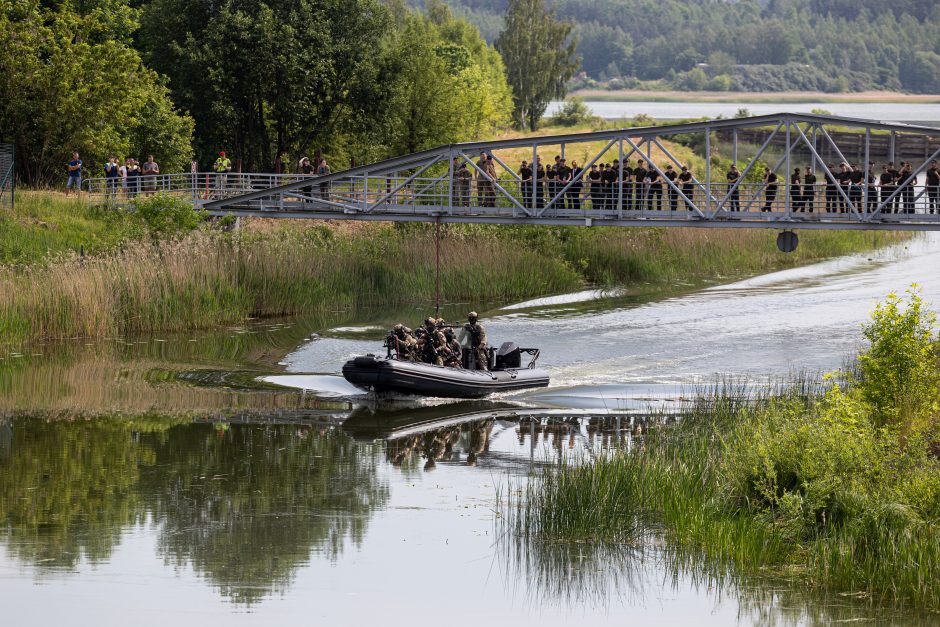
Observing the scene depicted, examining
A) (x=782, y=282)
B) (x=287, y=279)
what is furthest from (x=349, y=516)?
(x=782, y=282)

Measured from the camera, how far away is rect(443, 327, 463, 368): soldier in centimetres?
2883

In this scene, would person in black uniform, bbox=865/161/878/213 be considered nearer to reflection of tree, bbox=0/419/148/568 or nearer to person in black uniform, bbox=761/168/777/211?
person in black uniform, bbox=761/168/777/211

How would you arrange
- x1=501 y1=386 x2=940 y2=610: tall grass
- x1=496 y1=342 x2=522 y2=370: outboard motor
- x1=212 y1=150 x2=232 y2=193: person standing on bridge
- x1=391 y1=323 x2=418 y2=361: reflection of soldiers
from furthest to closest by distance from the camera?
x1=212 y1=150 x2=232 y2=193: person standing on bridge, x1=496 y1=342 x2=522 y2=370: outboard motor, x1=391 y1=323 x2=418 y2=361: reflection of soldiers, x1=501 y1=386 x2=940 y2=610: tall grass

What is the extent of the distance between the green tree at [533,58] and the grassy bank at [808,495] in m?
90.2

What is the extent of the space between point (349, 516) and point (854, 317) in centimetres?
2655

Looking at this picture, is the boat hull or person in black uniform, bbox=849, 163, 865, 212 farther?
person in black uniform, bbox=849, 163, 865, 212

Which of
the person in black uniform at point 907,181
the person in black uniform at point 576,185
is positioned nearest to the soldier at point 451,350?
the person in black uniform at point 576,185

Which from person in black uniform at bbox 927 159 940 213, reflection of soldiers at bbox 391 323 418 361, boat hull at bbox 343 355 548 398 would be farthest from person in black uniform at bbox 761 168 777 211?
reflection of soldiers at bbox 391 323 418 361

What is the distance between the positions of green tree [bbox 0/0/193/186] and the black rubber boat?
24403mm

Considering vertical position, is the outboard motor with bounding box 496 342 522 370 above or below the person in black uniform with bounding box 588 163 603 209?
below

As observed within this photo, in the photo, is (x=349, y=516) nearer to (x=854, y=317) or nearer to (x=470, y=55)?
(x=854, y=317)

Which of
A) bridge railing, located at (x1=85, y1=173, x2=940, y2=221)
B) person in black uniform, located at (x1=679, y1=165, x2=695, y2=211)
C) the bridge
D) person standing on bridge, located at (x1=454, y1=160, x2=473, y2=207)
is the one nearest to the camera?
the bridge

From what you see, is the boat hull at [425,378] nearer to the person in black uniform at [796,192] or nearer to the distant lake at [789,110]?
the person in black uniform at [796,192]

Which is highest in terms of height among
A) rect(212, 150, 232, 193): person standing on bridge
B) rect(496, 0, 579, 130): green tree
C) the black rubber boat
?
rect(496, 0, 579, 130): green tree
